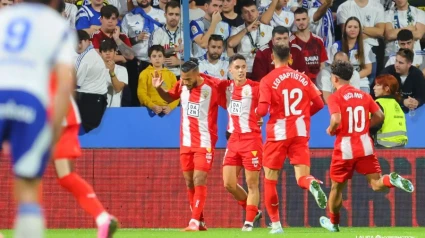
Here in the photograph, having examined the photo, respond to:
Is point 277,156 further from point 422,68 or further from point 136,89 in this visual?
point 422,68

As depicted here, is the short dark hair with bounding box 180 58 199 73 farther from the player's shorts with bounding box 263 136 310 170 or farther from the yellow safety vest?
the yellow safety vest

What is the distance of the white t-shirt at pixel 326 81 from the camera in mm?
14891

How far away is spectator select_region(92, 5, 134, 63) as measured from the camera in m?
14.9

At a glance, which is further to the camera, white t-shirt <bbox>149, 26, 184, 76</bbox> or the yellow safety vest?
white t-shirt <bbox>149, 26, 184, 76</bbox>

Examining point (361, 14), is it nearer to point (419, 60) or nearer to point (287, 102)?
point (419, 60)

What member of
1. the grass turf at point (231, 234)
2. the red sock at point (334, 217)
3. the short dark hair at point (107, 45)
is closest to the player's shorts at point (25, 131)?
the grass turf at point (231, 234)

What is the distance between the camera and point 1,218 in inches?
534

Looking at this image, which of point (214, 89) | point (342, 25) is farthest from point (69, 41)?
point (342, 25)

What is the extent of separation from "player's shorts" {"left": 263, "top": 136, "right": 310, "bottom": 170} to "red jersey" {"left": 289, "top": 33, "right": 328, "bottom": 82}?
148 inches

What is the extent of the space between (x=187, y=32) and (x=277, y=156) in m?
3.74

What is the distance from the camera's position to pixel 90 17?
15281mm

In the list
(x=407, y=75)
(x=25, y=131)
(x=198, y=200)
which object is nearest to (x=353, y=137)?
(x=198, y=200)

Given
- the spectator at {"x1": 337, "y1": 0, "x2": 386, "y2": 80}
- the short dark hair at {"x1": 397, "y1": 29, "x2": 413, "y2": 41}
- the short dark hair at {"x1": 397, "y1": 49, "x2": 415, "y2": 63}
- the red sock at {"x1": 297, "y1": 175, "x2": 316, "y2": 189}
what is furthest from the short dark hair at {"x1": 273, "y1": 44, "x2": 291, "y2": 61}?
the short dark hair at {"x1": 397, "y1": 29, "x2": 413, "y2": 41}

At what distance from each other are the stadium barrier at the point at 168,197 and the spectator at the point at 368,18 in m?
2.63
